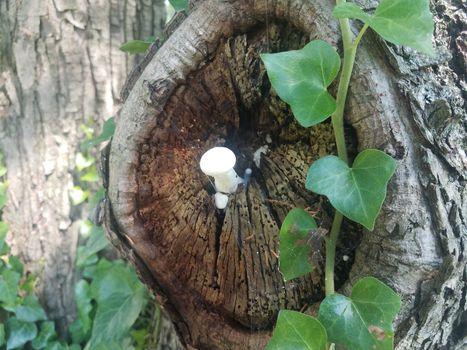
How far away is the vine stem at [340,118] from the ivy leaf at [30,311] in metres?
0.92

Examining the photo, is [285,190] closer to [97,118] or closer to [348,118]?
[348,118]

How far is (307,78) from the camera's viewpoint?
2.17 feet

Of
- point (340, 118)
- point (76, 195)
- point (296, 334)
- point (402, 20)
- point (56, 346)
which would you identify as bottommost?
point (56, 346)

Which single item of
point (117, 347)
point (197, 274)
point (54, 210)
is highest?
point (197, 274)

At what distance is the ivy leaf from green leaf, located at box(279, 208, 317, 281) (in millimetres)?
907

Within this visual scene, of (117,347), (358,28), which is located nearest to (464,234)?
(358,28)

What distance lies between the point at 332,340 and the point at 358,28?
421 millimetres

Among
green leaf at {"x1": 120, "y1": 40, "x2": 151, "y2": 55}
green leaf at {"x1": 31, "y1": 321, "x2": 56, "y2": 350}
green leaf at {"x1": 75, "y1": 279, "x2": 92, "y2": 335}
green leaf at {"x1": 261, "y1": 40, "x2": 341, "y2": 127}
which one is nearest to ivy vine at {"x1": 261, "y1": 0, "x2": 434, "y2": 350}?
green leaf at {"x1": 261, "y1": 40, "x2": 341, "y2": 127}

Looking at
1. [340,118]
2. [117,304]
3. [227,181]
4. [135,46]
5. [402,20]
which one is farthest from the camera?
[117,304]

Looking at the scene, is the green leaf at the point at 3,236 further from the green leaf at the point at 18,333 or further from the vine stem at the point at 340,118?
the vine stem at the point at 340,118

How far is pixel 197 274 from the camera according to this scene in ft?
2.84

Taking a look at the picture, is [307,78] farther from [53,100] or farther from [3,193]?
[3,193]

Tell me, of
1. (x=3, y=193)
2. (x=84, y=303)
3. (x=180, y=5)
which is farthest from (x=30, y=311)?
(x=180, y=5)

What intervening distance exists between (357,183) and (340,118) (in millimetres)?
99
